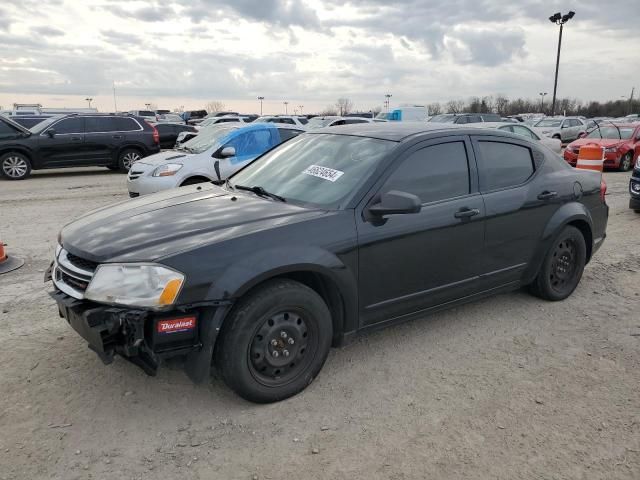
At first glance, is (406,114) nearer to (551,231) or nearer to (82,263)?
(551,231)

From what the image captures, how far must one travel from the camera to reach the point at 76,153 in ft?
45.9

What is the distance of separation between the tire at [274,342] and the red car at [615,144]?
14.3m

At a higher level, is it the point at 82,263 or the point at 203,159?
the point at 203,159

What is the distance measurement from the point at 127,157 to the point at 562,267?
1291 centimetres

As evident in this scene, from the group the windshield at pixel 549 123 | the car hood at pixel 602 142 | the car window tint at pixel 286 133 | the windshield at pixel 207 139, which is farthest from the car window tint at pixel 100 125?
→ the windshield at pixel 549 123

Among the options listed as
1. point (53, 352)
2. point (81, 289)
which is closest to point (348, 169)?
point (81, 289)

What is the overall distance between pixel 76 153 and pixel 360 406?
43.4 feet

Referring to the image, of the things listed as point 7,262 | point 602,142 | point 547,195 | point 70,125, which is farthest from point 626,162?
point 7,262

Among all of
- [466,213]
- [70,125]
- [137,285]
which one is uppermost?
[70,125]

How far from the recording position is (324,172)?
376 centimetres

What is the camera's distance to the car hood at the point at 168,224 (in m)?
2.92

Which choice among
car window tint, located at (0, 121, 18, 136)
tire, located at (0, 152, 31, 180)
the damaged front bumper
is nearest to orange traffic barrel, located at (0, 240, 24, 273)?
the damaged front bumper

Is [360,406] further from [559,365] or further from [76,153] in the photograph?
[76,153]

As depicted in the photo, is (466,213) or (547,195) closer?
(466,213)
